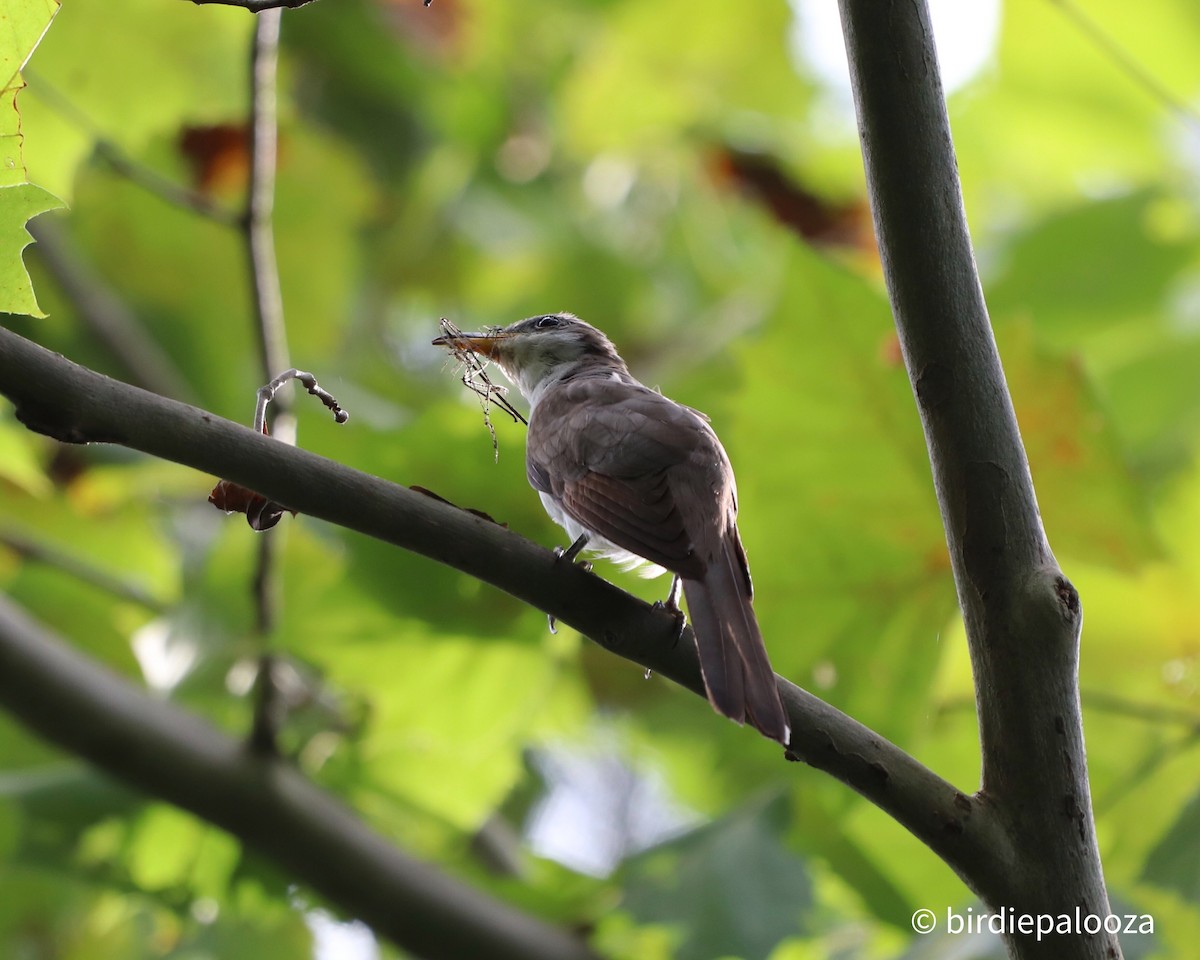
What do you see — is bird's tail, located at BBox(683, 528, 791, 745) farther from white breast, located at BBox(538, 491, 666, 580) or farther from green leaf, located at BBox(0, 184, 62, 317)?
green leaf, located at BBox(0, 184, 62, 317)

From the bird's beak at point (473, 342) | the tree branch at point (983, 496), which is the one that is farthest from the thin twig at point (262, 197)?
the tree branch at point (983, 496)

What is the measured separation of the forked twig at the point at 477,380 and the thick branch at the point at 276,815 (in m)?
1.20

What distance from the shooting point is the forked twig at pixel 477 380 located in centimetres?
257

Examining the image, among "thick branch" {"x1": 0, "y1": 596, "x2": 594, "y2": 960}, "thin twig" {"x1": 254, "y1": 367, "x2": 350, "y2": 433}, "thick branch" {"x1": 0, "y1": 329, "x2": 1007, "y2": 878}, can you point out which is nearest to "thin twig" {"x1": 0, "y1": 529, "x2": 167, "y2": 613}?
"thick branch" {"x1": 0, "y1": 596, "x2": 594, "y2": 960}

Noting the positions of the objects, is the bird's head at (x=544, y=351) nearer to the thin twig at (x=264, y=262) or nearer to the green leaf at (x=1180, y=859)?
the thin twig at (x=264, y=262)

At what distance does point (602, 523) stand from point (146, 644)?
2.62 metres

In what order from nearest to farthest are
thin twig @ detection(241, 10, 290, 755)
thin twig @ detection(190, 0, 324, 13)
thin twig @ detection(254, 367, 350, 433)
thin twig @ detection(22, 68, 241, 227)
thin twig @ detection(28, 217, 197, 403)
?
thin twig @ detection(190, 0, 324, 13), thin twig @ detection(254, 367, 350, 433), thin twig @ detection(241, 10, 290, 755), thin twig @ detection(22, 68, 241, 227), thin twig @ detection(28, 217, 197, 403)

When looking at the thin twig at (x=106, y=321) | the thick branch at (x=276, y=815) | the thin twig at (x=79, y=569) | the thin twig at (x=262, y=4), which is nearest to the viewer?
the thin twig at (x=262, y=4)

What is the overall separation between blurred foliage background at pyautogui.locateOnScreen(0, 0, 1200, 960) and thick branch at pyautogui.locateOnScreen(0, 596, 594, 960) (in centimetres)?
20

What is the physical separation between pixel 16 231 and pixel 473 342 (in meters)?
1.63

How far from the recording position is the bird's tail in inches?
62.6

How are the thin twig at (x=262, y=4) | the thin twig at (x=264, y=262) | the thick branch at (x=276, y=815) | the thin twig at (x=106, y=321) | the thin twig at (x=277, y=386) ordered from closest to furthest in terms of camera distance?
the thin twig at (x=262, y=4), the thin twig at (x=277, y=386), the thin twig at (x=264, y=262), the thick branch at (x=276, y=815), the thin twig at (x=106, y=321)

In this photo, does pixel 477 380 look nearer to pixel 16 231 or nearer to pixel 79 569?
pixel 16 231

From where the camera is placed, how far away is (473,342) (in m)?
3.06
